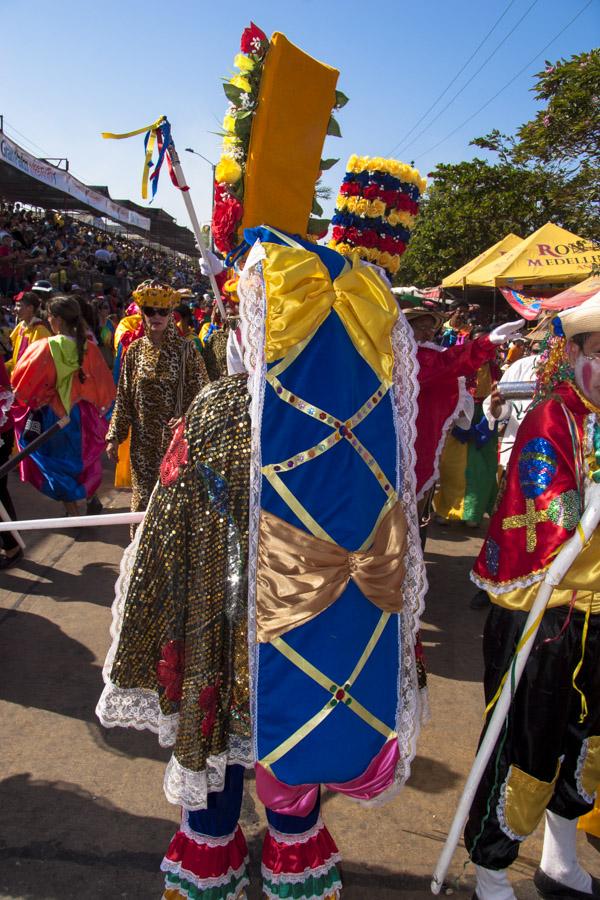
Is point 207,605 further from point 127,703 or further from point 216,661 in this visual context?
point 127,703

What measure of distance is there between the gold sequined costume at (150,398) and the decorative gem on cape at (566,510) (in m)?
2.72

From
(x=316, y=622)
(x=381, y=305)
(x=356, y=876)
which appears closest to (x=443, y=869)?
(x=356, y=876)

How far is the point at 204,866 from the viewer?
6.43 ft

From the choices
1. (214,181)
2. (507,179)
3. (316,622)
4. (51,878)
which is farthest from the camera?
(507,179)

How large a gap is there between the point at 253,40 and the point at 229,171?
338 mm

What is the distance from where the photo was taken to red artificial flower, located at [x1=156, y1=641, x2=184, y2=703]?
1.83 metres

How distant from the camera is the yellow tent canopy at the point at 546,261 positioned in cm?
1092

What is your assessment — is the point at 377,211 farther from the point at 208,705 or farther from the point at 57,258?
the point at 57,258

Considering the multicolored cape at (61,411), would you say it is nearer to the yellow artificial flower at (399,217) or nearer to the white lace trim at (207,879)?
the yellow artificial flower at (399,217)

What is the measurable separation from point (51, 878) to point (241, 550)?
1450 millimetres

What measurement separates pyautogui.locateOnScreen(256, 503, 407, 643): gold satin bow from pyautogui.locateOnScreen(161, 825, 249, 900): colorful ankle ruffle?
2.42 ft

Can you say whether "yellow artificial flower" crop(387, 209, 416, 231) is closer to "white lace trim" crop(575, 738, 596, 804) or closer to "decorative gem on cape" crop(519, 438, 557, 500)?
"decorative gem on cape" crop(519, 438, 557, 500)

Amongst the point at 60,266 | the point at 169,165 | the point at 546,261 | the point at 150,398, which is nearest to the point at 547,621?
the point at 169,165

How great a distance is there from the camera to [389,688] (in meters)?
1.79
